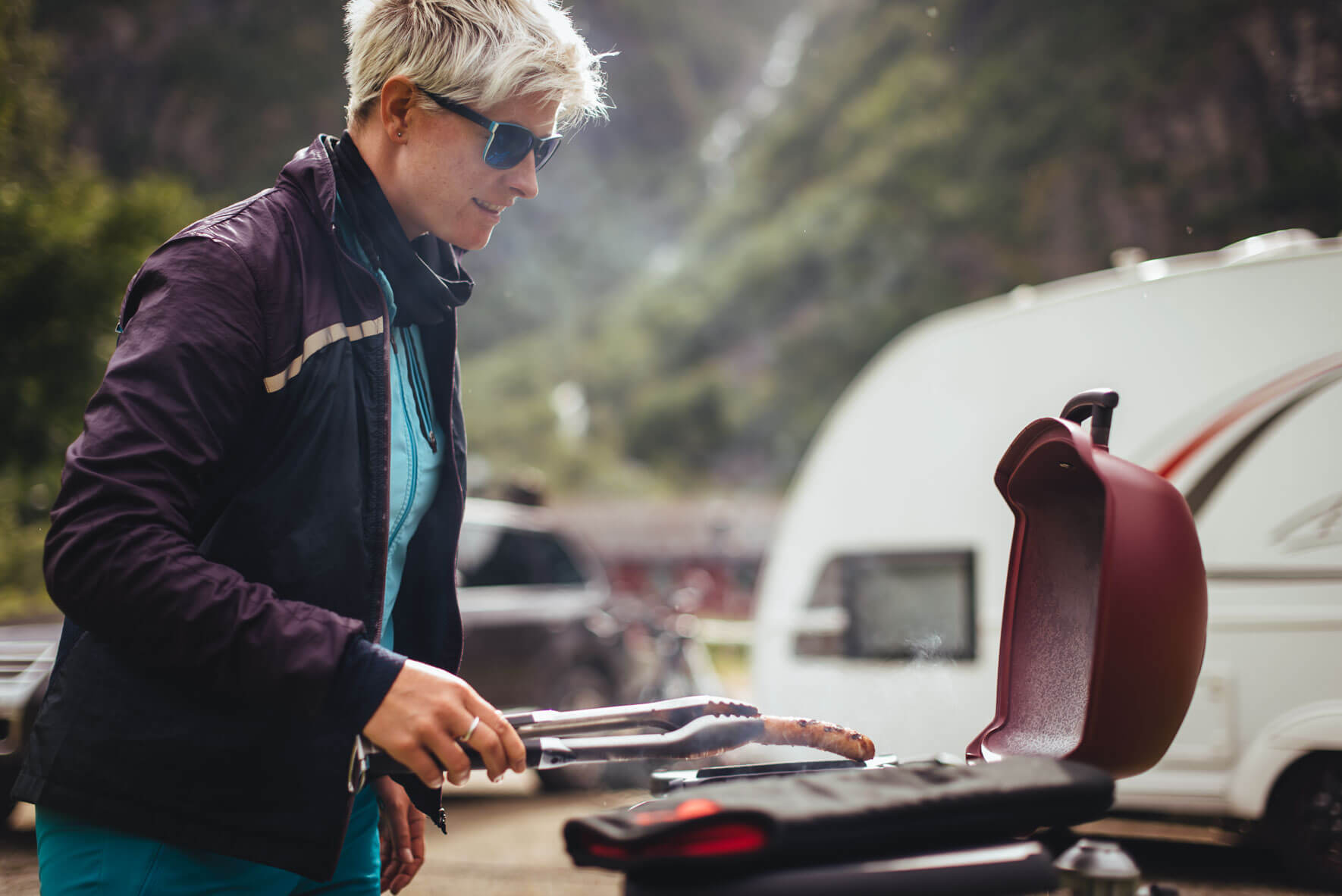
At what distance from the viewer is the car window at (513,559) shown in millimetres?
5977

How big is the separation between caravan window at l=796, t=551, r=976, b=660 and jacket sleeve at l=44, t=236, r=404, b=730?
3.91 m

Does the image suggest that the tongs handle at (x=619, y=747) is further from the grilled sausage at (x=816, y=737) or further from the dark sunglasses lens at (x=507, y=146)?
the dark sunglasses lens at (x=507, y=146)

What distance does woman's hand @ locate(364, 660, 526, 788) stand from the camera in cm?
89

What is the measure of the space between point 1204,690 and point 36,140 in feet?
27.8

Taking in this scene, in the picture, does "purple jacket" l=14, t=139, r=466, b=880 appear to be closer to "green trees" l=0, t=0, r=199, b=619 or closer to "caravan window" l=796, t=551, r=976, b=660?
"caravan window" l=796, t=551, r=976, b=660

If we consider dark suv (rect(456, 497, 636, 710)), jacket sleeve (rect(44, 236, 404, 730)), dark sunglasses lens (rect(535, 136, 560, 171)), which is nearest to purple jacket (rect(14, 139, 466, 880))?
jacket sleeve (rect(44, 236, 404, 730))

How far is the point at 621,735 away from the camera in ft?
3.43

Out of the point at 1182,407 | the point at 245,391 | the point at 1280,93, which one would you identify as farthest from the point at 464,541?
the point at 245,391

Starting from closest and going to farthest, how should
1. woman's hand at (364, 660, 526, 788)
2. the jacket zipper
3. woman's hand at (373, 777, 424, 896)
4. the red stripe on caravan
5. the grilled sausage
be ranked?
woman's hand at (364, 660, 526, 788) < the grilled sausage < the jacket zipper < woman's hand at (373, 777, 424, 896) < the red stripe on caravan

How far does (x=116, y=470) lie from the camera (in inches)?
33.6

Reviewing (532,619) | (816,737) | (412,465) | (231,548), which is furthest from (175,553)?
(532,619)

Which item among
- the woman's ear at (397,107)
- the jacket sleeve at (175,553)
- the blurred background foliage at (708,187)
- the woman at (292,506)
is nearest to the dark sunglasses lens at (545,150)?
the woman at (292,506)

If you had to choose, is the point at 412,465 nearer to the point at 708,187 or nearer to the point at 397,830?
the point at 397,830

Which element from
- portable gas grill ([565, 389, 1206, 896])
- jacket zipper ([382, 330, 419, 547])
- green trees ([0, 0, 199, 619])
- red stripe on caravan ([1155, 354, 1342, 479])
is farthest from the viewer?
green trees ([0, 0, 199, 619])
